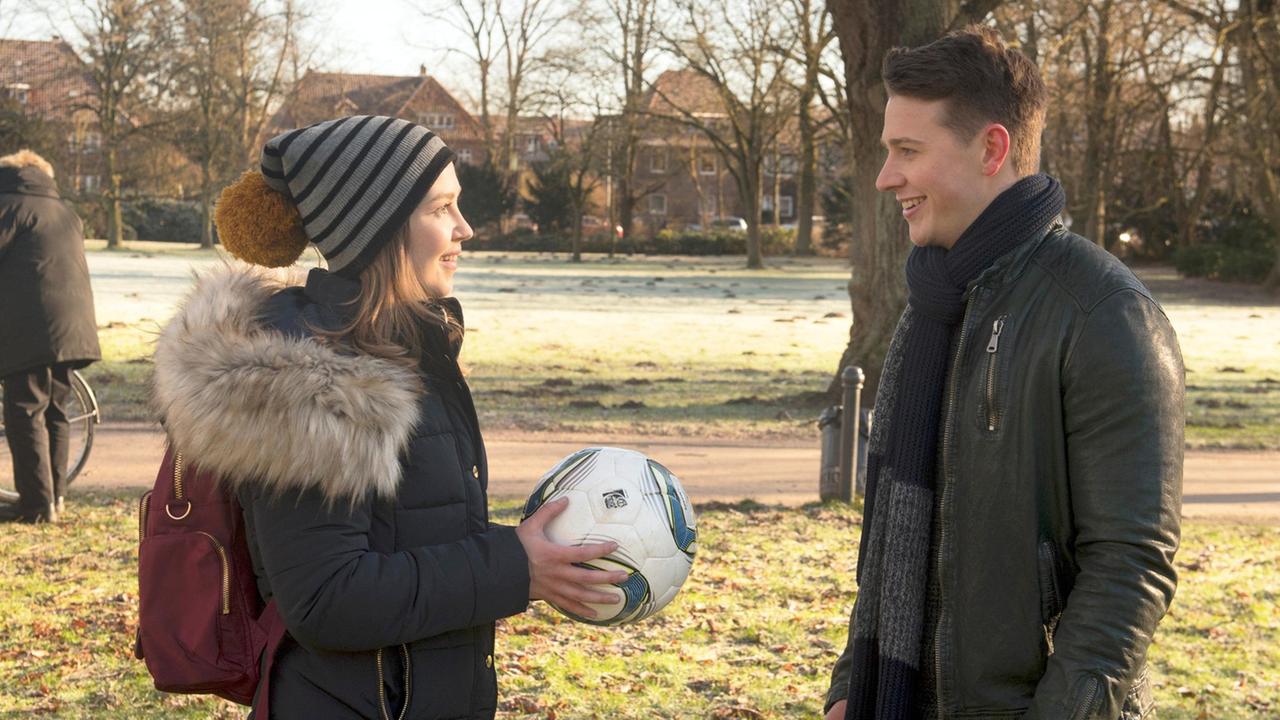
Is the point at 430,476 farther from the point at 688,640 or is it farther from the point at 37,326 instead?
the point at 37,326

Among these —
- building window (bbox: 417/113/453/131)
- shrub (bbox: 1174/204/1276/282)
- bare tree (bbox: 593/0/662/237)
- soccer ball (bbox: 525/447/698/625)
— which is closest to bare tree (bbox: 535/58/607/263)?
bare tree (bbox: 593/0/662/237)

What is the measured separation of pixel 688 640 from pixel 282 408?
13.8 feet

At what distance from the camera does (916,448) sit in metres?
2.60

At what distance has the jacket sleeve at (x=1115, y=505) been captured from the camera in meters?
2.25

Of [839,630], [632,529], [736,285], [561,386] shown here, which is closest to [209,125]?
[736,285]

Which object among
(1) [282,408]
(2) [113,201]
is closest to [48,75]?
(2) [113,201]

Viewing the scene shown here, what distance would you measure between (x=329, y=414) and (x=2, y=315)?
6.38 meters

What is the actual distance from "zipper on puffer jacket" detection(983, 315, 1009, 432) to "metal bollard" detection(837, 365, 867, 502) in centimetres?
626

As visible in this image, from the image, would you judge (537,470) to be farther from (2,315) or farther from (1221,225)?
(1221,225)

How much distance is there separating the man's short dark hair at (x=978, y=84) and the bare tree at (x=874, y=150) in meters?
8.66

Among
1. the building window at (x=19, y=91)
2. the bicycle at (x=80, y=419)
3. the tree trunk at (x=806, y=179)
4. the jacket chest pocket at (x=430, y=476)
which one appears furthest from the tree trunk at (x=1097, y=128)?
the building window at (x=19, y=91)

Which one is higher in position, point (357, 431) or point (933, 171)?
point (933, 171)

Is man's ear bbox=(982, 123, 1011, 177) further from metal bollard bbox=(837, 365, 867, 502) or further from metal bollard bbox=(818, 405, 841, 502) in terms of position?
metal bollard bbox=(818, 405, 841, 502)

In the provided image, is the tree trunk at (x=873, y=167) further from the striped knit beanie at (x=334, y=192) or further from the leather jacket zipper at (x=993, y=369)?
the striped knit beanie at (x=334, y=192)
